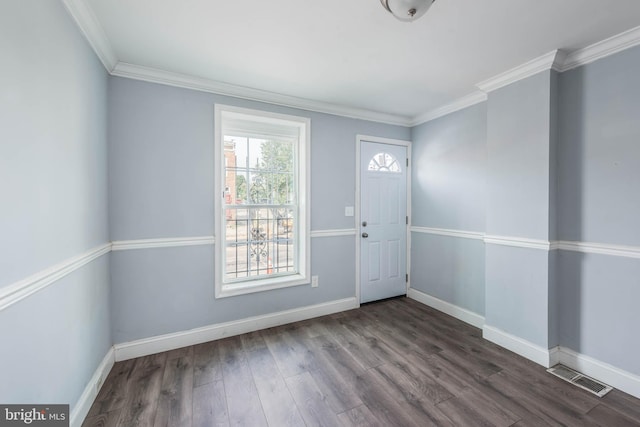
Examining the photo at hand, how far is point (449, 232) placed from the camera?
315cm

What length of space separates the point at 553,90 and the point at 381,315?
274 centimetres

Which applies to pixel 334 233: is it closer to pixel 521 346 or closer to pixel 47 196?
pixel 521 346

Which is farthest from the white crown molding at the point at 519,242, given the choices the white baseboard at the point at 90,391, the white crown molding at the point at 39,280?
the white baseboard at the point at 90,391

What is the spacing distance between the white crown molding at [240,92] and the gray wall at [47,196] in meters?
0.41

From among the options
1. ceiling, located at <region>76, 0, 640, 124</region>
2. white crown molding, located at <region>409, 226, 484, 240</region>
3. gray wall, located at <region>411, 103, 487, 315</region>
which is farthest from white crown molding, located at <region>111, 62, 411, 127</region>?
white crown molding, located at <region>409, 226, 484, 240</region>

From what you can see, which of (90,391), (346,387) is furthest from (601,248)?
(90,391)

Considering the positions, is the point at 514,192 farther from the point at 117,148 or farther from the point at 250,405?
the point at 117,148

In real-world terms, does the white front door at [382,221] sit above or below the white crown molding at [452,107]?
below

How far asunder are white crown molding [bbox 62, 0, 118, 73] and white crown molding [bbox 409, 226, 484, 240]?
12.1 ft

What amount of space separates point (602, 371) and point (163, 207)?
12.5 feet

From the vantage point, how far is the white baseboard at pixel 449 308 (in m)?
2.83

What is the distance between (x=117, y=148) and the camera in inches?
85.7

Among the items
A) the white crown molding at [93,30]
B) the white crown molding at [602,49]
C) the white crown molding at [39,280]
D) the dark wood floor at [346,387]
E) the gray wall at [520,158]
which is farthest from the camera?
the gray wall at [520,158]

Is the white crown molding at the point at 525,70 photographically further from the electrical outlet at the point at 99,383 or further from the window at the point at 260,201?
the electrical outlet at the point at 99,383
